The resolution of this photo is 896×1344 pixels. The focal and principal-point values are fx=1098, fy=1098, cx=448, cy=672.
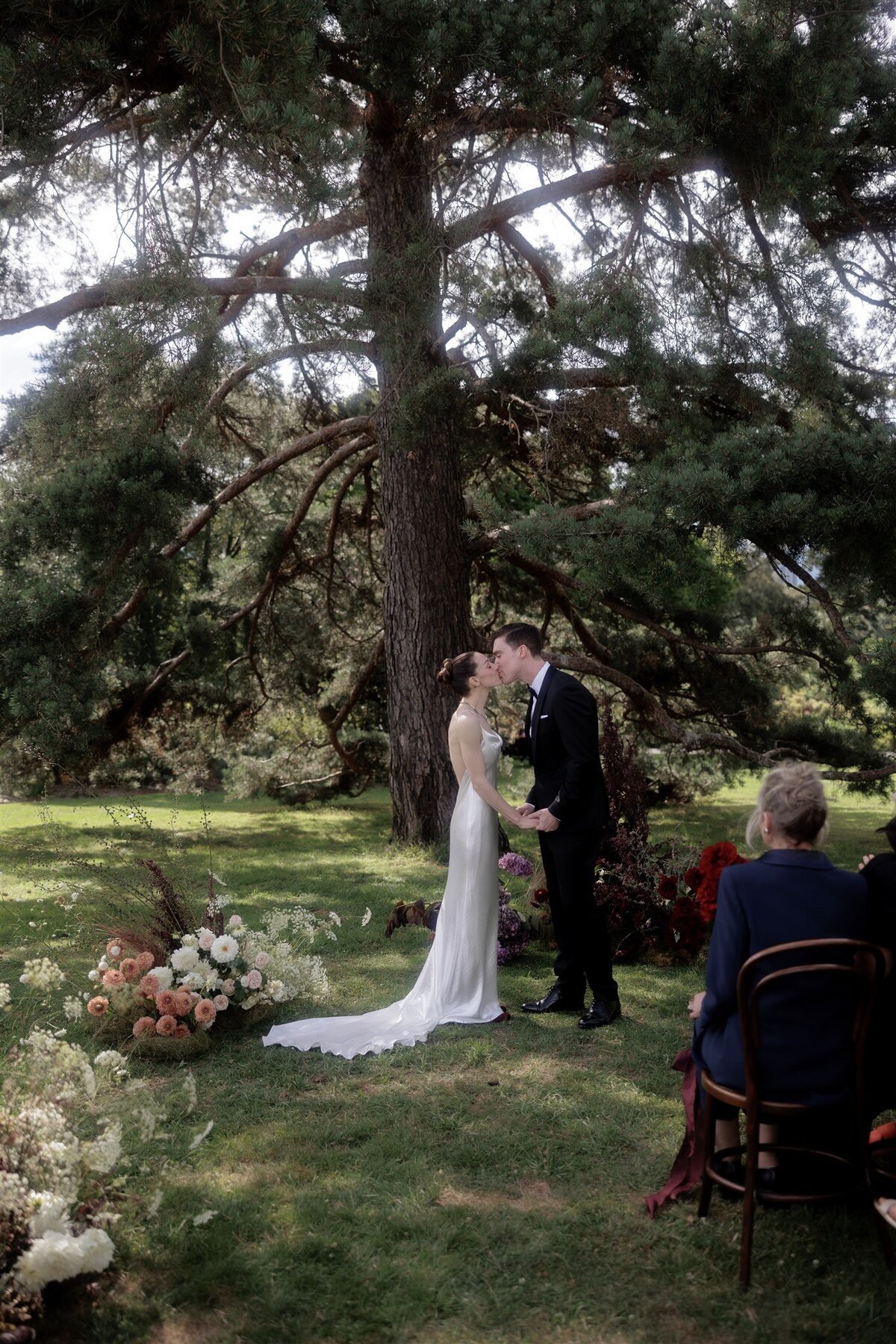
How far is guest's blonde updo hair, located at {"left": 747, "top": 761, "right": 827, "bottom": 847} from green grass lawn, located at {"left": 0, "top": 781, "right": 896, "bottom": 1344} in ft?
4.00

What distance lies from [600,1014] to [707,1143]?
214 cm

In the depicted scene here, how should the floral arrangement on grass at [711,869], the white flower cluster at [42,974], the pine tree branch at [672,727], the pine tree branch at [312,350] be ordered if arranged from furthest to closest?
1. the pine tree branch at [672,727]
2. the pine tree branch at [312,350]
3. the floral arrangement on grass at [711,869]
4. the white flower cluster at [42,974]

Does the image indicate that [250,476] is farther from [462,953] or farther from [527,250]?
[462,953]

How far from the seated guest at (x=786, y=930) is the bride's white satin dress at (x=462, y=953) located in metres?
2.42

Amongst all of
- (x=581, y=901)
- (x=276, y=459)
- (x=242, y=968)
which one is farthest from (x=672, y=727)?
(x=242, y=968)

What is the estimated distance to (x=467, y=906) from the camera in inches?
225

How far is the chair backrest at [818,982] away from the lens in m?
2.88

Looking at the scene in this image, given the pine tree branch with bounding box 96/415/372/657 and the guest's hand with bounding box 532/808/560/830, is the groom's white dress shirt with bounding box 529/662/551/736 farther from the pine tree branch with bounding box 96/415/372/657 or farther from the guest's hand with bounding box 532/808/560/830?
the pine tree branch with bounding box 96/415/372/657

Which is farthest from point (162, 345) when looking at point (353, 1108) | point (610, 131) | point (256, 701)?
point (256, 701)

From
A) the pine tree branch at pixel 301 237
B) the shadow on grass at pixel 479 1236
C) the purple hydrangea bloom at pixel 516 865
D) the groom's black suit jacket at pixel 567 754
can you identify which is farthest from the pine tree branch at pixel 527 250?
the shadow on grass at pixel 479 1236

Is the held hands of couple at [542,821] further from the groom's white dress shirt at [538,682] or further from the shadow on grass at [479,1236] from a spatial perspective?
the shadow on grass at [479,1236]

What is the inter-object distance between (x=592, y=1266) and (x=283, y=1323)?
89 cm

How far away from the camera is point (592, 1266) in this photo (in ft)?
10.4

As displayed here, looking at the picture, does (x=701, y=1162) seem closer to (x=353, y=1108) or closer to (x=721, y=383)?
(x=353, y=1108)
